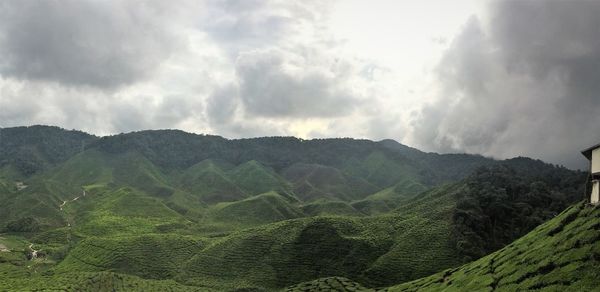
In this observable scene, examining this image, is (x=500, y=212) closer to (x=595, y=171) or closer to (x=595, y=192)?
(x=595, y=192)

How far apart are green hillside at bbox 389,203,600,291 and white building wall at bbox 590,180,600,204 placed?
4.92ft

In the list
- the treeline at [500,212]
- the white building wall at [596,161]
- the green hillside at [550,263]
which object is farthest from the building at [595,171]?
the treeline at [500,212]

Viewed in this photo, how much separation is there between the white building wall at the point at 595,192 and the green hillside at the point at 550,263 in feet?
4.92

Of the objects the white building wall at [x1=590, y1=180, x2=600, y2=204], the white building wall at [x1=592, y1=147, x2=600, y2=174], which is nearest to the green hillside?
the white building wall at [x1=590, y1=180, x2=600, y2=204]

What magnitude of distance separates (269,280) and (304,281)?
12.9 meters

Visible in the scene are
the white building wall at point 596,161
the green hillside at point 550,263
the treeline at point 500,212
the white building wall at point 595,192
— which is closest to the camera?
the green hillside at point 550,263

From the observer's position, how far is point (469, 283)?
77.1 meters

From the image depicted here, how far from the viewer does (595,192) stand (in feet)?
232

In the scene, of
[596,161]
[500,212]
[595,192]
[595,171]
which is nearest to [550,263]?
[595,192]

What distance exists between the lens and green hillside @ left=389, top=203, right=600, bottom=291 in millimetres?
52125

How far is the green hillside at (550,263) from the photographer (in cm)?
5212

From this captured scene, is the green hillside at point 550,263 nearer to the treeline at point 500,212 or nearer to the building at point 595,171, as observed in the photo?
the building at point 595,171

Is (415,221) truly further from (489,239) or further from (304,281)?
(304,281)

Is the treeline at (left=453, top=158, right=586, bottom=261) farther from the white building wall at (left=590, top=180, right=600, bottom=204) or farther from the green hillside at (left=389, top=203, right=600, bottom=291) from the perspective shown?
the white building wall at (left=590, top=180, right=600, bottom=204)
